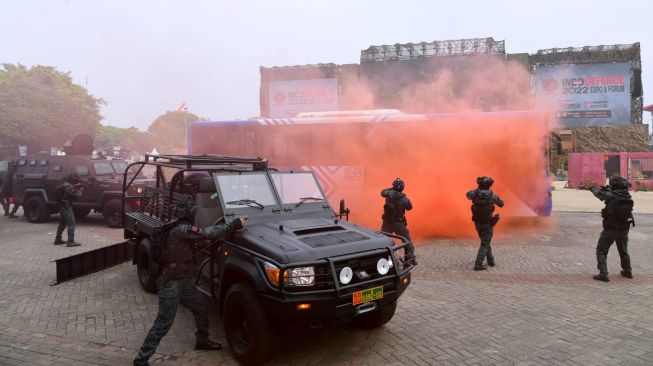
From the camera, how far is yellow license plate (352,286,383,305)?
4095mm

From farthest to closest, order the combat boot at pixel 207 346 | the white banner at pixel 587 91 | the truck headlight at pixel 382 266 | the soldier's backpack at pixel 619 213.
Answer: the white banner at pixel 587 91 < the soldier's backpack at pixel 619 213 < the combat boot at pixel 207 346 < the truck headlight at pixel 382 266

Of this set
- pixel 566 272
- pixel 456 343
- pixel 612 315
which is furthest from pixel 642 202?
pixel 456 343

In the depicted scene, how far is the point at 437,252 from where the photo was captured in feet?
32.0

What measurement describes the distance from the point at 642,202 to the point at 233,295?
22.3 m

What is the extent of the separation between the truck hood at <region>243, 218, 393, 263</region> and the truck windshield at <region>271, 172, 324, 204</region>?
545 mm

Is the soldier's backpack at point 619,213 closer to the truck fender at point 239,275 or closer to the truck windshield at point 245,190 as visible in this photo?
the truck windshield at point 245,190

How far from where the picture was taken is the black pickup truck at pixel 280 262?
13.1ft

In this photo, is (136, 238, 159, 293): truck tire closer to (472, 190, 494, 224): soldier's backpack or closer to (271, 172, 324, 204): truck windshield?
(271, 172, 324, 204): truck windshield

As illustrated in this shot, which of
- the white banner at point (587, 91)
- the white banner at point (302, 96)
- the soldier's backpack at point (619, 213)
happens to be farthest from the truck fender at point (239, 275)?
the white banner at point (587, 91)

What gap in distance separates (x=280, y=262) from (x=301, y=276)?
0.24m

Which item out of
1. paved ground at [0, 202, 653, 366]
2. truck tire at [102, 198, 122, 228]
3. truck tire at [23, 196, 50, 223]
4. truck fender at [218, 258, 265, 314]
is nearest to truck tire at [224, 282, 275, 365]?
truck fender at [218, 258, 265, 314]

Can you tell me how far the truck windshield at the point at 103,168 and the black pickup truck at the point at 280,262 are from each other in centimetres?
908

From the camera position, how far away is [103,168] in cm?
1366

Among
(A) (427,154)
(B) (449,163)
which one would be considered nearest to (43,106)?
(A) (427,154)
